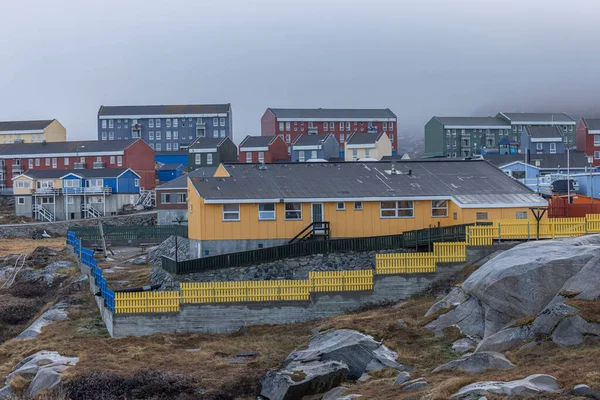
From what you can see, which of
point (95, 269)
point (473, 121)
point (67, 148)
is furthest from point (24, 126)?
point (95, 269)

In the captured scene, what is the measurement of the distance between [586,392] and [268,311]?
1922cm

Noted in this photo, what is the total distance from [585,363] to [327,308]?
55.9ft

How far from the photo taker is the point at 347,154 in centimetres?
11675

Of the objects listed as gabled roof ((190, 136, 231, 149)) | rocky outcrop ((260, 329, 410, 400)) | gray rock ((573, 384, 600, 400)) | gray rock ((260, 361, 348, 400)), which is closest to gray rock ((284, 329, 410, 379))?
rocky outcrop ((260, 329, 410, 400))

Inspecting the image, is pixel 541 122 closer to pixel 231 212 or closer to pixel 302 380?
pixel 231 212

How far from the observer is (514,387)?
19.2m

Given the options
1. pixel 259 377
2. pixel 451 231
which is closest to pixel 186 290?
pixel 259 377

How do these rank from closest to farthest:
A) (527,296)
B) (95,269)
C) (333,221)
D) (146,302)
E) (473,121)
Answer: (527,296), (146,302), (95,269), (333,221), (473,121)

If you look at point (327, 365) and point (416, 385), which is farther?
point (327, 365)

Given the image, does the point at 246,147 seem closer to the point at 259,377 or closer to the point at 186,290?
the point at 186,290

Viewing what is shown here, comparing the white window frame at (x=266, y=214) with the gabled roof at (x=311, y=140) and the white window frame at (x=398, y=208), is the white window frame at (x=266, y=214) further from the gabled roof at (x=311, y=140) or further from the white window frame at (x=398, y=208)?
the gabled roof at (x=311, y=140)

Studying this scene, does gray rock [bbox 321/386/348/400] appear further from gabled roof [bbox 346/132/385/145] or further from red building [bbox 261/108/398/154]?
red building [bbox 261/108/398/154]

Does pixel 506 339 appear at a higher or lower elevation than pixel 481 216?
lower

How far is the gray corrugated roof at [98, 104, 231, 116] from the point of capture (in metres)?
146
